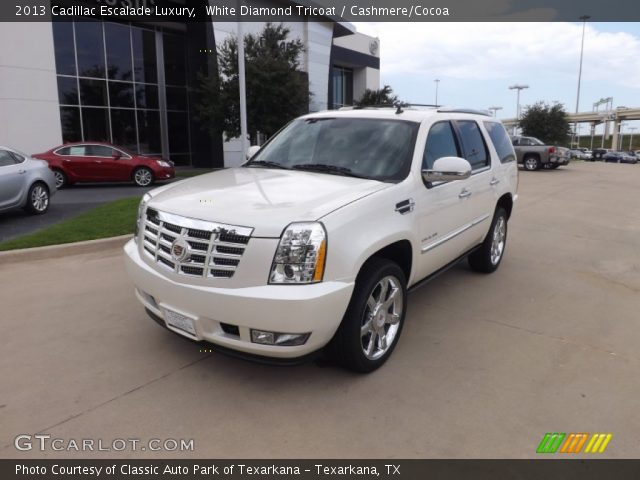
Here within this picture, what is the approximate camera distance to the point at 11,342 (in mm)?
4078

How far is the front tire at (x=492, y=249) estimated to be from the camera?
5852mm

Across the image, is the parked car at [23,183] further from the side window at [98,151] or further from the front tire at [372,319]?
the front tire at [372,319]

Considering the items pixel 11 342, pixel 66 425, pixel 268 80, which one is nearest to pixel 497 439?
pixel 66 425

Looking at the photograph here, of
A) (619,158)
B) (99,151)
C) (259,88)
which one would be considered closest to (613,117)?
(619,158)

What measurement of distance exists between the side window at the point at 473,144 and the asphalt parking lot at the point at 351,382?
1401 millimetres

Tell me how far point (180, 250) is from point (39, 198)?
8155 mm

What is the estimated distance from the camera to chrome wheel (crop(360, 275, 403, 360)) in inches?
137

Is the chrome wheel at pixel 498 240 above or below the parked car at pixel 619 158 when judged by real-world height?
above

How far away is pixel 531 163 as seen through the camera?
24922mm

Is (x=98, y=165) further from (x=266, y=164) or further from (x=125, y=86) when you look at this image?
(x=266, y=164)

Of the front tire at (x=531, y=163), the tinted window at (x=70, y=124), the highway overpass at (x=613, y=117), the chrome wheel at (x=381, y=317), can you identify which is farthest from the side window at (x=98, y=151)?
the highway overpass at (x=613, y=117)

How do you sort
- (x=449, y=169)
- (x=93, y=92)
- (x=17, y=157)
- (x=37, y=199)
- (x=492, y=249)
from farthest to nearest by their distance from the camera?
1. (x=93, y=92)
2. (x=37, y=199)
3. (x=17, y=157)
4. (x=492, y=249)
5. (x=449, y=169)

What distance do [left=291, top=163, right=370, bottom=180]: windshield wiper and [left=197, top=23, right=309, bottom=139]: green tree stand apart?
1545 cm

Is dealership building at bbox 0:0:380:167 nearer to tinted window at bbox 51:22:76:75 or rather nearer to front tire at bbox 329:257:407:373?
tinted window at bbox 51:22:76:75
